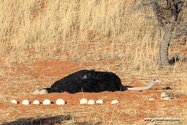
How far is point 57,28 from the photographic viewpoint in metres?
13.9

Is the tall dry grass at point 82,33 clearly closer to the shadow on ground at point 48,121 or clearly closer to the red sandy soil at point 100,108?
the red sandy soil at point 100,108

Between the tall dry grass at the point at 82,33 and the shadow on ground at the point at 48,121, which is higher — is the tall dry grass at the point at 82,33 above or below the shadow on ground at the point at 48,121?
above

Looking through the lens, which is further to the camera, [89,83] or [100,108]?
[89,83]

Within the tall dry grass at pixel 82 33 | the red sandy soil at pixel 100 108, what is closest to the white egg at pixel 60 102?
the red sandy soil at pixel 100 108

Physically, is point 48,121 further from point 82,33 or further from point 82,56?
point 82,33

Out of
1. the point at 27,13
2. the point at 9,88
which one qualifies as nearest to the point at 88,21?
the point at 27,13

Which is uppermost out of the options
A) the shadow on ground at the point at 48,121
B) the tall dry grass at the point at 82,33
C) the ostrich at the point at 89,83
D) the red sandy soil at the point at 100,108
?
the tall dry grass at the point at 82,33

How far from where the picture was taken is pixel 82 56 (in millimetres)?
11523

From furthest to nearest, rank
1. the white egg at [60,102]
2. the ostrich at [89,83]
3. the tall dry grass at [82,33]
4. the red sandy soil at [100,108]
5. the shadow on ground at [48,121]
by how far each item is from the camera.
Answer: the tall dry grass at [82,33] < the ostrich at [89,83] < the white egg at [60,102] < the red sandy soil at [100,108] < the shadow on ground at [48,121]

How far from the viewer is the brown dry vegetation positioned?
5324 millimetres

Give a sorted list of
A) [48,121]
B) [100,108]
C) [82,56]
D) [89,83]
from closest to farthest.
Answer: [48,121] → [100,108] → [89,83] → [82,56]

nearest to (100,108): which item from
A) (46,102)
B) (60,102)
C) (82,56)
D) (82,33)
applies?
(60,102)

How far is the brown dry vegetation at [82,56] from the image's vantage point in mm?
5324

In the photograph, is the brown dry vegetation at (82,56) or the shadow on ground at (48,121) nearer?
the shadow on ground at (48,121)
